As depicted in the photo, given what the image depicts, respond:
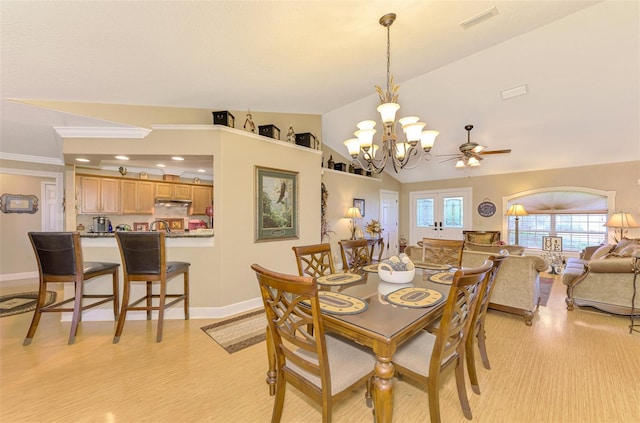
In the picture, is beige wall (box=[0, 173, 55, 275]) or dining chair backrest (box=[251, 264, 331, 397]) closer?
dining chair backrest (box=[251, 264, 331, 397])

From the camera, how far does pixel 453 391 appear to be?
1.82m

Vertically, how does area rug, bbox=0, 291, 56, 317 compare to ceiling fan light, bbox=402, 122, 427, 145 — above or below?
below

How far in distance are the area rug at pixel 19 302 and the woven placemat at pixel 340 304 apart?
4238mm

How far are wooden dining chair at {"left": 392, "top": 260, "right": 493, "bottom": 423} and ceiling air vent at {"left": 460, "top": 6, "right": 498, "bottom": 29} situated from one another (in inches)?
82.4

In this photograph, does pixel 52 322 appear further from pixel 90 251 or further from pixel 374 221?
pixel 374 221

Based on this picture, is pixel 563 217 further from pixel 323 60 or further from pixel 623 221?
pixel 323 60

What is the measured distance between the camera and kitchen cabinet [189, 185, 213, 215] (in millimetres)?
5848

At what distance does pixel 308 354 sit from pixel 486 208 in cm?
667

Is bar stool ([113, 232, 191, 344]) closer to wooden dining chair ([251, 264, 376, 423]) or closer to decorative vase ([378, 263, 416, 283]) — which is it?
wooden dining chair ([251, 264, 376, 423])

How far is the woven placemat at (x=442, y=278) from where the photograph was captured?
77.5 inches

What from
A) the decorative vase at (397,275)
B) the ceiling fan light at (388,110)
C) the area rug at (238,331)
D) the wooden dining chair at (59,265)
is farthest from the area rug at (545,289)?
the wooden dining chair at (59,265)

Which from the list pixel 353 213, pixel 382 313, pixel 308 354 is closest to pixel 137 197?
pixel 353 213

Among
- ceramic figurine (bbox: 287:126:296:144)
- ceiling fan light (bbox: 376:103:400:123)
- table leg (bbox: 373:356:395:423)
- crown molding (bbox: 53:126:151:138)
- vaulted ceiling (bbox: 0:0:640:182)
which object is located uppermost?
vaulted ceiling (bbox: 0:0:640:182)

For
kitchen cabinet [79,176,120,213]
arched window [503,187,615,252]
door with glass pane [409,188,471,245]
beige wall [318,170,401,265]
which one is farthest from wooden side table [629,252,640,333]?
kitchen cabinet [79,176,120,213]
